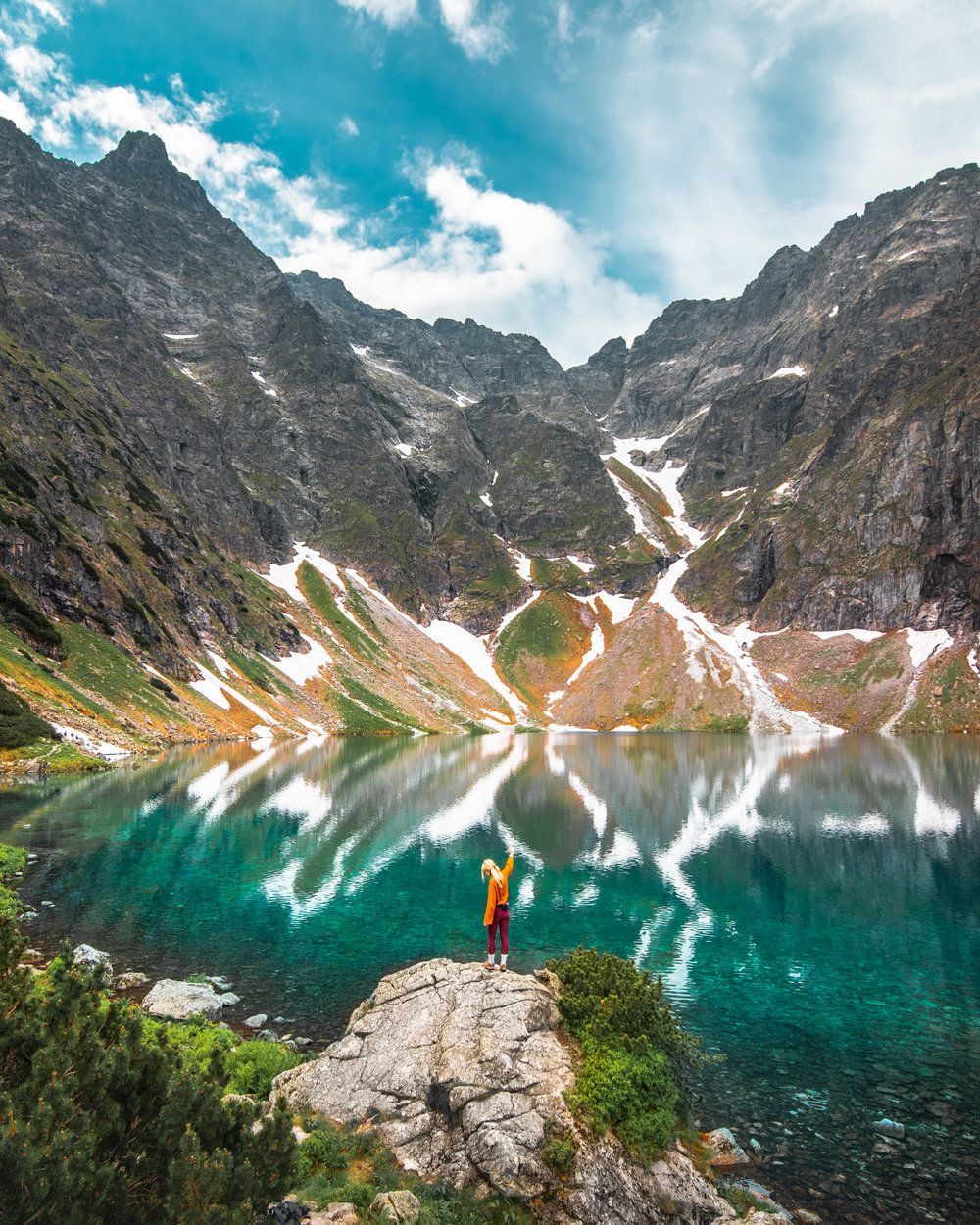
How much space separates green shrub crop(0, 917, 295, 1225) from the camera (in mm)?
4555

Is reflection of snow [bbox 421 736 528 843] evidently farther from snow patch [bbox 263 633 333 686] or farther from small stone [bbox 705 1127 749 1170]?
snow patch [bbox 263 633 333 686]

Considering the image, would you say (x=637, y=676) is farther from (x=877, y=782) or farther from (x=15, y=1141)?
→ (x=15, y=1141)

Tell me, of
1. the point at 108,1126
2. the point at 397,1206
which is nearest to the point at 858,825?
the point at 397,1206

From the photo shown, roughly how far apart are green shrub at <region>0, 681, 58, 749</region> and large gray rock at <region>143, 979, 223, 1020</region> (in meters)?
43.4

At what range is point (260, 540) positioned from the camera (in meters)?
180

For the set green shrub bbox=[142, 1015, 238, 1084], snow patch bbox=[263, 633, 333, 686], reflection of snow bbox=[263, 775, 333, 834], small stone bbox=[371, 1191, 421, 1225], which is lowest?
reflection of snow bbox=[263, 775, 333, 834]

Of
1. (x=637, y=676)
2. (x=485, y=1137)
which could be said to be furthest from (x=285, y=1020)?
(x=637, y=676)

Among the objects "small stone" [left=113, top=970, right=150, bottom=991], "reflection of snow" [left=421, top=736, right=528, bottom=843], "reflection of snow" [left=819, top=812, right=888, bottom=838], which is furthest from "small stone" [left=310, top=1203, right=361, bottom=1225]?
"reflection of snow" [left=819, top=812, right=888, bottom=838]

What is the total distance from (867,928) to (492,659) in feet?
556

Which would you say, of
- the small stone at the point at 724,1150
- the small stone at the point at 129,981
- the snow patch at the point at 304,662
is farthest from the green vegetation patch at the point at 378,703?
the small stone at the point at 724,1150

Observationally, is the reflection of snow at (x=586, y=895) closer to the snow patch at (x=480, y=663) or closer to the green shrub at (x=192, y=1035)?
the green shrub at (x=192, y=1035)

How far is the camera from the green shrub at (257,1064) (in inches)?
500

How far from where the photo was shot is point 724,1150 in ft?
41.0

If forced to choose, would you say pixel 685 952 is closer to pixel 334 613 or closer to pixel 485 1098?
pixel 485 1098
